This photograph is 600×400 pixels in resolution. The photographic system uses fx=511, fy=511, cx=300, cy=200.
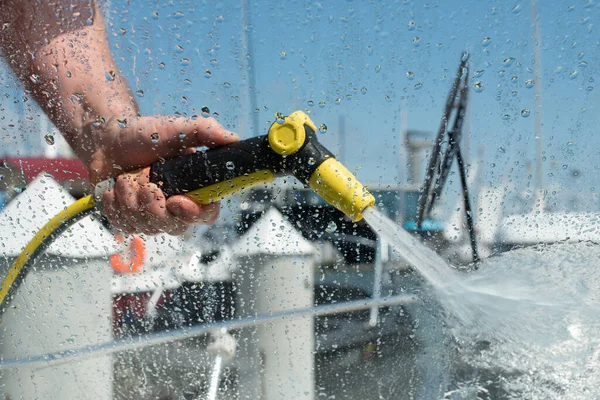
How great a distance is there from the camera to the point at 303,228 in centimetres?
78

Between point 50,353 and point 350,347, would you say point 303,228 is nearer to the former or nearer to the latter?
point 350,347

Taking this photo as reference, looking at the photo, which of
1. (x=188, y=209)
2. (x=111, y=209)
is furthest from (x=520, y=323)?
(x=111, y=209)

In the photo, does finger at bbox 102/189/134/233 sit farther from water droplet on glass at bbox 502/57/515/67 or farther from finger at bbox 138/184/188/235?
water droplet on glass at bbox 502/57/515/67

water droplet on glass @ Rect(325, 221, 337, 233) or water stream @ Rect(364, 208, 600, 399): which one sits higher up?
water droplet on glass @ Rect(325, 221, 337, 233)

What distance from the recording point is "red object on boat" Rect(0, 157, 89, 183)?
0.70 m

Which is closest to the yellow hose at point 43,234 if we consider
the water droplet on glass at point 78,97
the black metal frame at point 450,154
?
the water droplet on glass at point 78,97

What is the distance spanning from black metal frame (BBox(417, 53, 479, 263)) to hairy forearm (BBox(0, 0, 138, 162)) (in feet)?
1.29

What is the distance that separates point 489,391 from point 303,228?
13.8 inches

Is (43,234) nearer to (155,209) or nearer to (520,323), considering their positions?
(155,209)

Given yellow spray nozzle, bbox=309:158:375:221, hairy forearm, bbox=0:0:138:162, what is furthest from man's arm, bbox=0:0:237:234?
yellow spray nozzle, bbox=309:158:375:221

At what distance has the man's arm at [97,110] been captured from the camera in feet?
2.09

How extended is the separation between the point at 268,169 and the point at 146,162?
0.18 meters

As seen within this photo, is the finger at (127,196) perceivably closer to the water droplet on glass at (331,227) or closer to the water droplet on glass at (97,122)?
the water droplet on glass at (97,122)

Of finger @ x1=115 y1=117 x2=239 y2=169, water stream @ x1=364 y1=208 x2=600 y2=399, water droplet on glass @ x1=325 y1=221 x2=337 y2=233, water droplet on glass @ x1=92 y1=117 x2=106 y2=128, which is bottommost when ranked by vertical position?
water stream @ x1=364 y1=208 x2=600 y2=399
